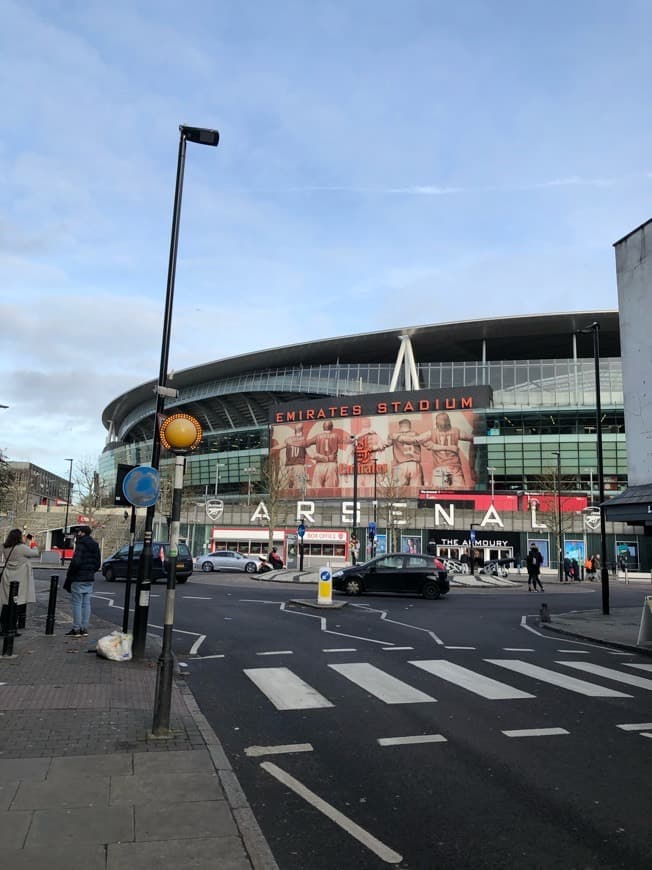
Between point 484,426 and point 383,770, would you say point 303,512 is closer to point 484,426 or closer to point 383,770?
point 484,426

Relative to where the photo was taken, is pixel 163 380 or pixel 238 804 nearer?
pixel 238 804

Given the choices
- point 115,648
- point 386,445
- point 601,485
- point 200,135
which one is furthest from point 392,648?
point 386,445

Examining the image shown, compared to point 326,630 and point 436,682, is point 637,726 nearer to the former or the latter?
point 436,682

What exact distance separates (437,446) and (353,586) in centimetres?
4700

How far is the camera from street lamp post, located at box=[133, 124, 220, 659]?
33.6ft

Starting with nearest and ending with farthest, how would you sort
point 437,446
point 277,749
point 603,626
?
point 277,749 → point 603,626 → point 437,446

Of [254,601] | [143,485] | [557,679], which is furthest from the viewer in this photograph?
[254,601]

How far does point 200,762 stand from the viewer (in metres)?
5.73

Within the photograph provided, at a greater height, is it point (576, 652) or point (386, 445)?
point (386, 445)

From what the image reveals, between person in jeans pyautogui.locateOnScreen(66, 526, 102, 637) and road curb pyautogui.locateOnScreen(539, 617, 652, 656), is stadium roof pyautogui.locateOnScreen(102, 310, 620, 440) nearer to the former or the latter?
road curb pyautogui.locateOnScreen(539, 617, 652, 656)

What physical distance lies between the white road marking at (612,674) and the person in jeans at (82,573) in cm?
827

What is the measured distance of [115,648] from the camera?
10.3m

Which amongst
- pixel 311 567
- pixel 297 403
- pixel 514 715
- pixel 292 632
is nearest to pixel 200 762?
pixel 514 715

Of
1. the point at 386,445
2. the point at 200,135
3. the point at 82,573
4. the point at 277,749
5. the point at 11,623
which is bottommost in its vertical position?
the point at 277,749
